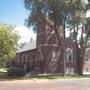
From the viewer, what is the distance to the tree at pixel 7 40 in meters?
48.2

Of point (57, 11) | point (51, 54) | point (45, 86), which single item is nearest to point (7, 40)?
point (57, 11)

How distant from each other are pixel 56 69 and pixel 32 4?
58.4 ft

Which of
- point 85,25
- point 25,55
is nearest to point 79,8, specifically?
point 85,25

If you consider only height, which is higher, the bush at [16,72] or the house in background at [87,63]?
the house in background at [87,63]

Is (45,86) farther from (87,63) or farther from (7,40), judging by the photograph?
(87,63)

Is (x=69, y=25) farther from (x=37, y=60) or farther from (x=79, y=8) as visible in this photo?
(x=37, y=60)

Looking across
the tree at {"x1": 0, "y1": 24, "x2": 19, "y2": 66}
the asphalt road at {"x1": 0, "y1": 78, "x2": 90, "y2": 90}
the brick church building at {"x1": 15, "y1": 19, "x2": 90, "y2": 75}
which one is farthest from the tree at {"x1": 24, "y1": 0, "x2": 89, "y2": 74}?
the asphalt road at {"x1": 0, "y1": 78, "x2": 90, "y2": 90}

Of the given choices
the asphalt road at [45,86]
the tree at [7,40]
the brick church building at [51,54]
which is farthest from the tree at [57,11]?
the asphalt road at [45,86]

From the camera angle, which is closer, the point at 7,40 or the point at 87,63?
the point at 7,40

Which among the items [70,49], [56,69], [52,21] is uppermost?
[52,21]

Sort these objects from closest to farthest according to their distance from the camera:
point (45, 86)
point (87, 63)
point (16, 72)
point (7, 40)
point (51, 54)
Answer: point (45, 86) → point (16, 72) → point (7, 40) → point (51, 54) → point (87, 63)

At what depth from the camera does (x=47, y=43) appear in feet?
192

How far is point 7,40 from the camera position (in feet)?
159

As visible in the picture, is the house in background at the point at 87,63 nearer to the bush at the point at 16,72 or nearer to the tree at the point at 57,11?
the tree at the point at 57,11
